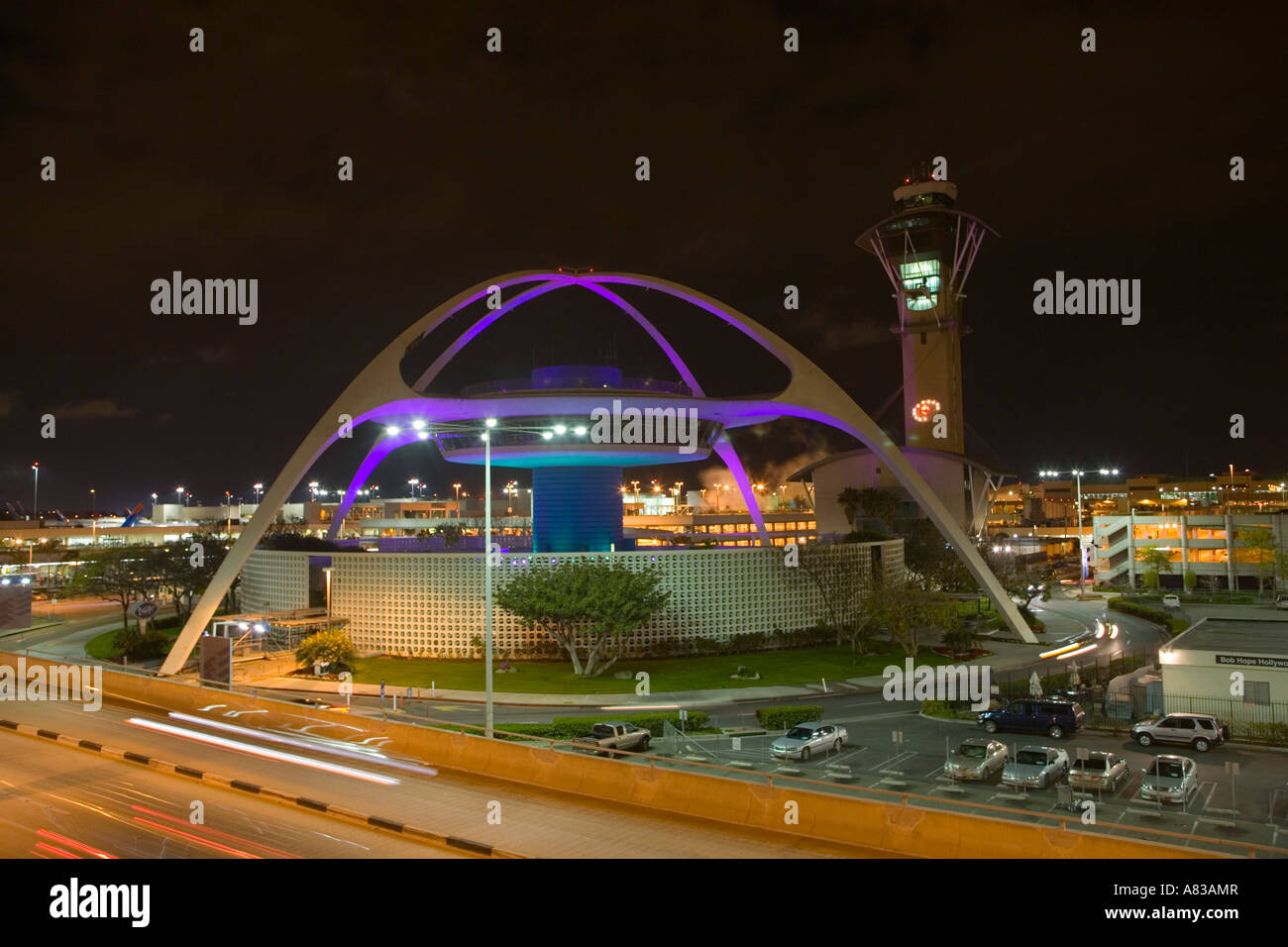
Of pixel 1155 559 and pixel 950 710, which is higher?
pixel 1155 559

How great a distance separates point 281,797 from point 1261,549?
262 ft

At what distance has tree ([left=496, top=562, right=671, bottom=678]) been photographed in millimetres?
39094

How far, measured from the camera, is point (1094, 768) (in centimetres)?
2183

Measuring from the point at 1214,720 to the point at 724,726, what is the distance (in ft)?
52.0

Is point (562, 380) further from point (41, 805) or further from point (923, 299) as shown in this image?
point (923, 299)

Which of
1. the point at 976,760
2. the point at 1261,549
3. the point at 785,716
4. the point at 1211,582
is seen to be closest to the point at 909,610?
the point at 785,716

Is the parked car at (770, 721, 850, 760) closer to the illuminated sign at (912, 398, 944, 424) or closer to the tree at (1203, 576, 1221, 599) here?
the tree at (1203, 576, 1221, 599)

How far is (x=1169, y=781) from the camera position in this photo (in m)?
20.6

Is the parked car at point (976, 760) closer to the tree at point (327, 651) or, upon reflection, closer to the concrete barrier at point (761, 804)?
the concrete barrier at point (761, 804)

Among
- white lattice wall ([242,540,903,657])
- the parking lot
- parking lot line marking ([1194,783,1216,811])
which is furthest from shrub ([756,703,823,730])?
white lattice wall ([242,540,903,657])

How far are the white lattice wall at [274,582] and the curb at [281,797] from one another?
26.7 m

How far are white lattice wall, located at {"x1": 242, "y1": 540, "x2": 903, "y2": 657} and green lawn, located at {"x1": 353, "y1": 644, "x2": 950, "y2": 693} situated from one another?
1.49 metres

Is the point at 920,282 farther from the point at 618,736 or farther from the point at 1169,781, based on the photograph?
the point at 1169,781
